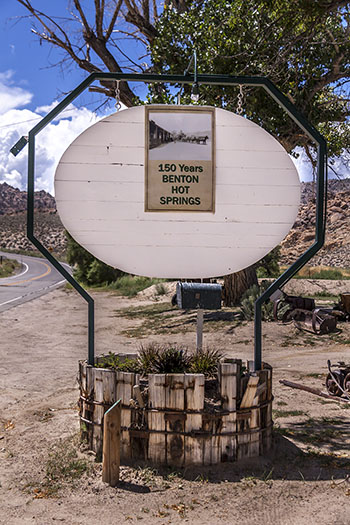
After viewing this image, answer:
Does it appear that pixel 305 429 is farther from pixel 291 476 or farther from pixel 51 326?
pixel 51 326

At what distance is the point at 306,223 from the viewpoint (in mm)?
68125

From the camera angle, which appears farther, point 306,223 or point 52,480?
point 306,223

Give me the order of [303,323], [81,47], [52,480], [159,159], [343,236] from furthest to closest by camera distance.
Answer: [343,236], [81,47], [303,323], [159,159], [52,480]

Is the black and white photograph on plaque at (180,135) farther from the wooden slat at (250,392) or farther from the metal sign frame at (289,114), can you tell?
the wooden slat at (250,392)

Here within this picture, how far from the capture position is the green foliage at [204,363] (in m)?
4.79

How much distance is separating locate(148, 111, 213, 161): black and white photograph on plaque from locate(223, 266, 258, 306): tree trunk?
12.0 m

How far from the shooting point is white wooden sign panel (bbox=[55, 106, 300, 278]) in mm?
4469

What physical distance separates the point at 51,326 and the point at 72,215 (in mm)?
10020

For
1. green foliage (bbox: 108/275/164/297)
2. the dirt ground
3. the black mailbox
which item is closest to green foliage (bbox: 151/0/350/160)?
the black mailbox

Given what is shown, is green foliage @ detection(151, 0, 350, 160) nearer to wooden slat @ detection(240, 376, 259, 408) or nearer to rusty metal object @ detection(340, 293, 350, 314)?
rusty metal object @ detection(340, 293, 350, 314)

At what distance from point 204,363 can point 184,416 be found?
818mm

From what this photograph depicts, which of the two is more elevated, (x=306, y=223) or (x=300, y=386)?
(x=306, y=223)

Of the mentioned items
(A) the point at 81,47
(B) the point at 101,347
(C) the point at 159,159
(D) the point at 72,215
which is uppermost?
(A) the point at 81,47

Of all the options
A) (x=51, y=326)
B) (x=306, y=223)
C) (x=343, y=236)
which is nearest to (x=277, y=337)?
(x=51, y=326)
